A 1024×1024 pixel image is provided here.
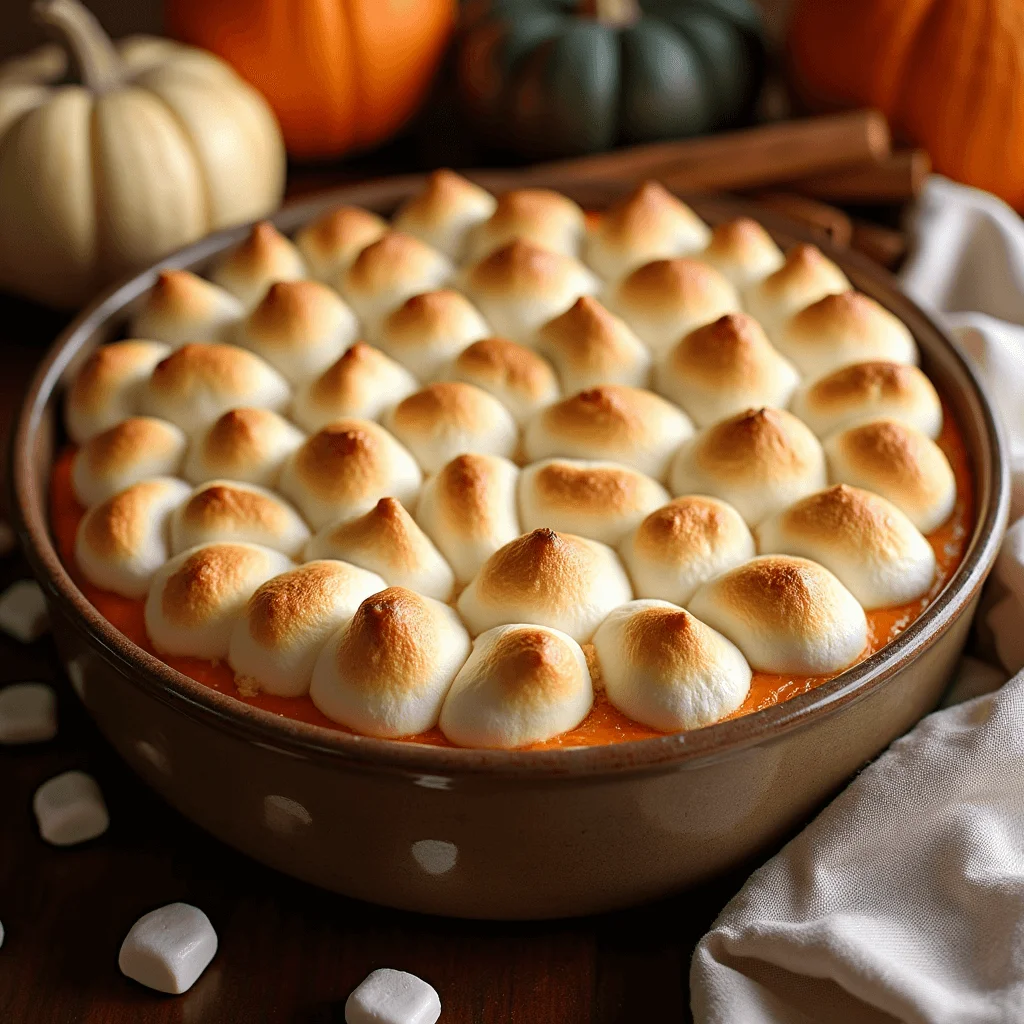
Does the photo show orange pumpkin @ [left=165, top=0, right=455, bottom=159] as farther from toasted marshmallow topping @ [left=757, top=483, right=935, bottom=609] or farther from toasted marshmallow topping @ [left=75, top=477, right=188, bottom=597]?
toasted marshmallow topping @ [left=757, top=483, right=935, bottom=609]

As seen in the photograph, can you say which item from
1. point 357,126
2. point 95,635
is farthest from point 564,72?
point 95,635

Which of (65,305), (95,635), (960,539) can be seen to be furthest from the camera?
(65,305)

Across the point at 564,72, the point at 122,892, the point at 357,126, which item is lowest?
the point at 122,892

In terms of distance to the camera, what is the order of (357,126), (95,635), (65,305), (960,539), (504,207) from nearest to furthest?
(95,635)
(960,539)
(504,207)
(65,305)
(357,126)

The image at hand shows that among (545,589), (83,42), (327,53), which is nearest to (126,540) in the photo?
(545,589)

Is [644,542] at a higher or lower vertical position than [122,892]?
higher

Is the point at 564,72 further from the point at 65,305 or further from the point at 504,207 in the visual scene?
the point at 65,305

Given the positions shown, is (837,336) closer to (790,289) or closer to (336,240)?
(790,289)
